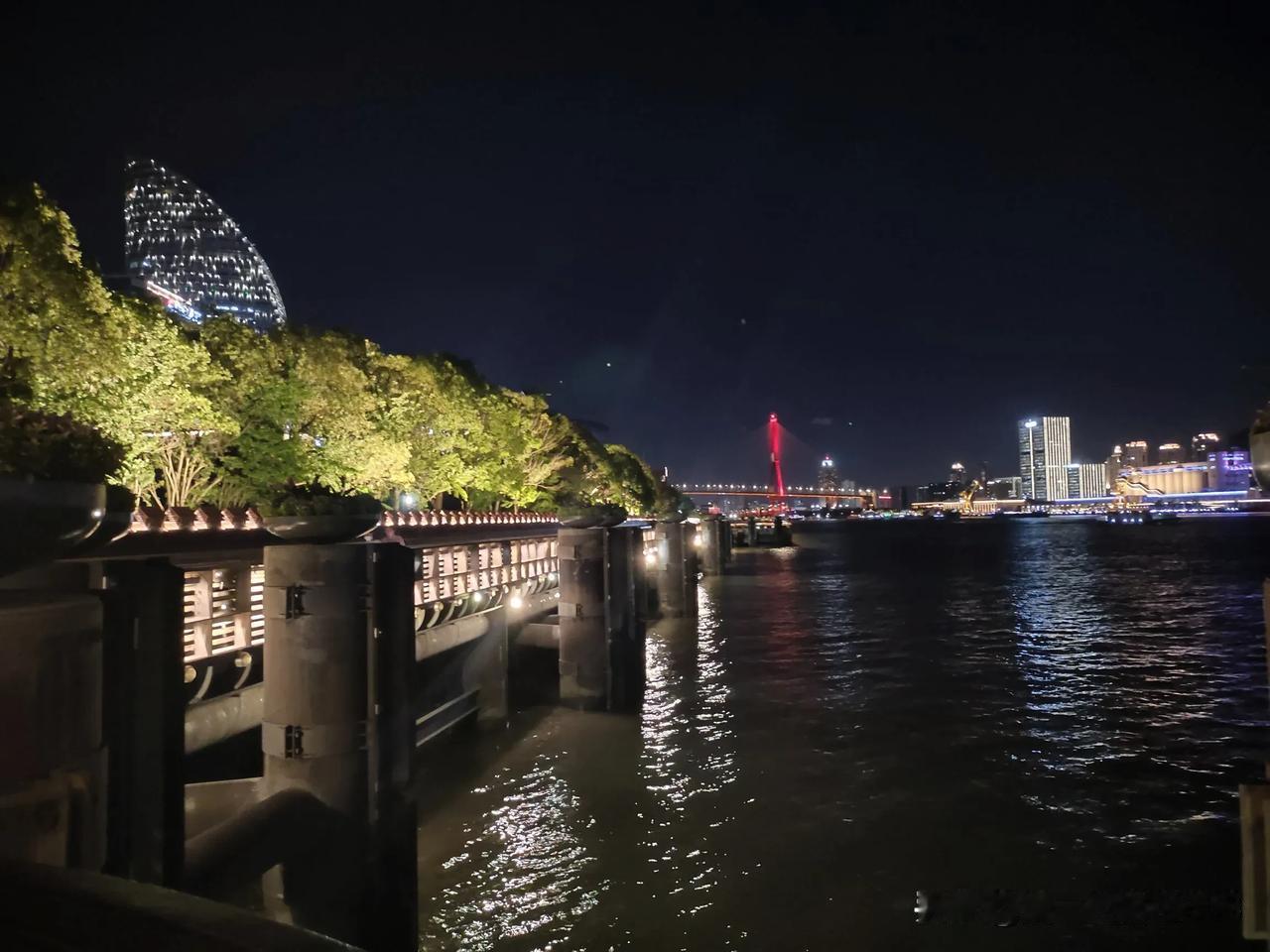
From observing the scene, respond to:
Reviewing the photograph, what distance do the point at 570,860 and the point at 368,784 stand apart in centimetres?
452

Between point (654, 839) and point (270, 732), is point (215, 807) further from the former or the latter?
point (654, 839)

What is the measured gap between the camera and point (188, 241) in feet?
284

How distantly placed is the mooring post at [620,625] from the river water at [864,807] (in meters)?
0.67

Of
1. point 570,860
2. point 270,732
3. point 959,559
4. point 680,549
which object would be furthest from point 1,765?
point 959,559

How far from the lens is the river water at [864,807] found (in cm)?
1007

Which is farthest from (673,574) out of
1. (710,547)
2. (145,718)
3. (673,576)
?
(145,718)

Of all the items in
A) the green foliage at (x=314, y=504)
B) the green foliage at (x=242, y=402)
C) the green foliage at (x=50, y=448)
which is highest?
the green foliage at (x=242, y=402)

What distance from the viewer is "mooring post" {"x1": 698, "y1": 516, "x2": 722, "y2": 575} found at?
220ft

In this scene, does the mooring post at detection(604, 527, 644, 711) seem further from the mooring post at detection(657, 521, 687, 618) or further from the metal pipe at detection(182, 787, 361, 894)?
the mooring post at detection(657, 521, 687, 618)

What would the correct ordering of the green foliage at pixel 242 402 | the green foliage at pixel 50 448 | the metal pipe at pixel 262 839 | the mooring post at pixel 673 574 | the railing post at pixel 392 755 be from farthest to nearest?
the mooring post at pixel 673 574 → the green foliage at pixel 242 402 → the railing post at pixel 392 755 → the metal pipe at pixel 262 839 → the green foliage at pixel 50 448

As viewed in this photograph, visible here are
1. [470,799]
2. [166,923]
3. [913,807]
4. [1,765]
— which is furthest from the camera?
[470,799]

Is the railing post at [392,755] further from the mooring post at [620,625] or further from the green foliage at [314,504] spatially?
the mooring post at [620,625]

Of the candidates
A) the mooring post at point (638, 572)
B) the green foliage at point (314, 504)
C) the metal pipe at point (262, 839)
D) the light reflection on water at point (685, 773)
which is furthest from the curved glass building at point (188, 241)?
the metal pipe at point (262, 839)

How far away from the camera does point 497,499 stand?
138 feet
